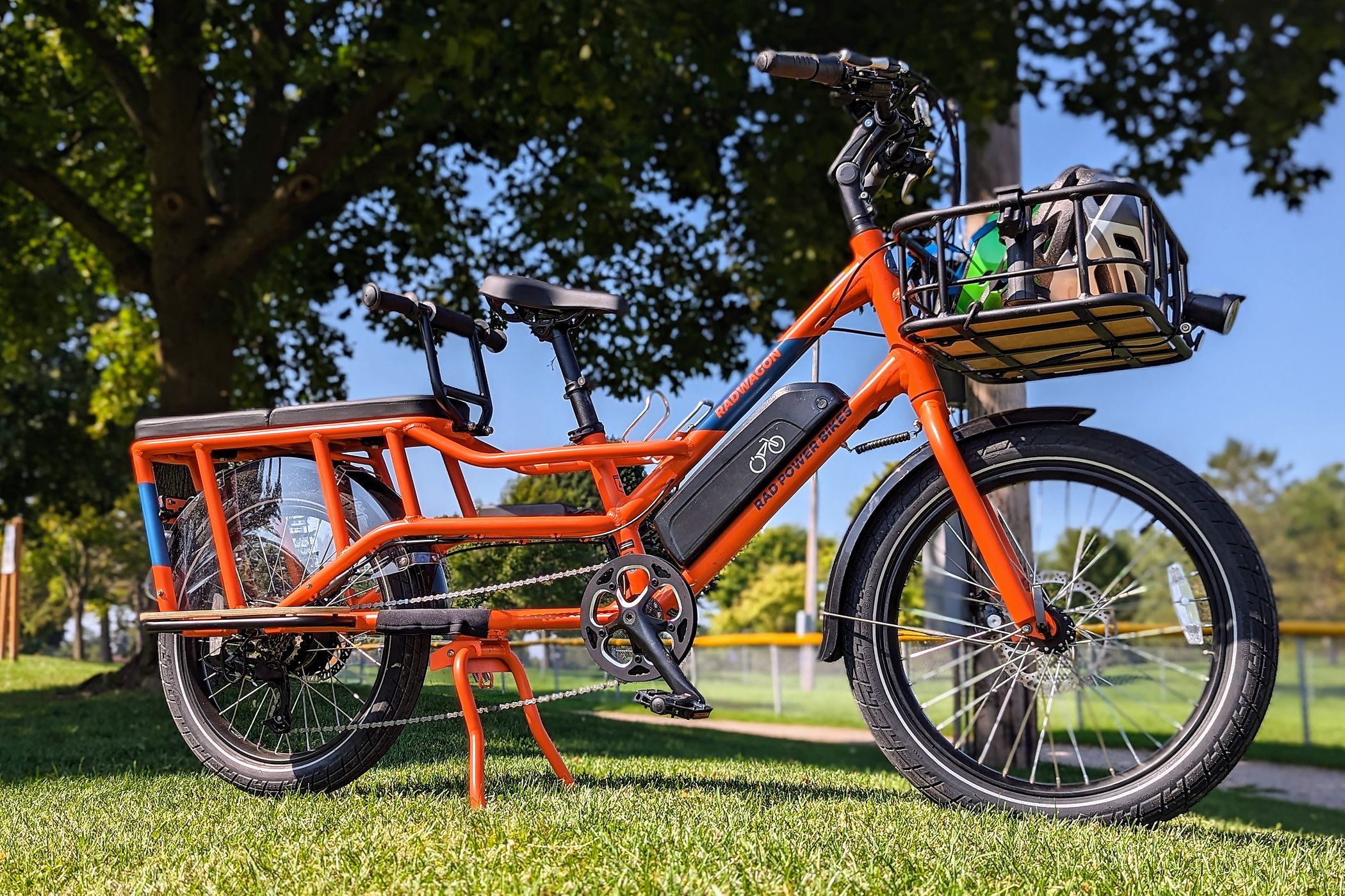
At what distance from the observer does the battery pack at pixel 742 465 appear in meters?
3.32

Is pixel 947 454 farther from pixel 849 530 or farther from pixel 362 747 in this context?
pixel 362 747

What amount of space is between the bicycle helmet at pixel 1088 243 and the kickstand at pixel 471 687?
1.69 m

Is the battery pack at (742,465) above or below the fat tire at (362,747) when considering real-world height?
above

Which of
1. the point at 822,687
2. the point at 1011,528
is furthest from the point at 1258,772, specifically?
the point at 1011,528

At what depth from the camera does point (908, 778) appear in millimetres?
3254

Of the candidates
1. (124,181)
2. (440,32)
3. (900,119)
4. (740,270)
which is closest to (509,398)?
(900,119)

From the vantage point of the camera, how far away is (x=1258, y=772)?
11812 mm

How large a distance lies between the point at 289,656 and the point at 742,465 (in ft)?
5.40

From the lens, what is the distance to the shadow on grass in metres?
3.80

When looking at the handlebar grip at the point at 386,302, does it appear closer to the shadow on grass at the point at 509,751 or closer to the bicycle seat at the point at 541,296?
the bicycle seat at the point at 541,296

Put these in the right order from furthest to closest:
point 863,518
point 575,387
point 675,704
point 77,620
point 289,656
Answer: point 77,620, point 289,656, point 575,387, point 863,518, point 675,704

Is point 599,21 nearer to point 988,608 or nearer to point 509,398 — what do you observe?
point 509,398

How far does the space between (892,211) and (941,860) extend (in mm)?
4785

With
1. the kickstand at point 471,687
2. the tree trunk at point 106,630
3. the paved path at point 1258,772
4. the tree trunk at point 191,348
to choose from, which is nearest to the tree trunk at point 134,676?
the tree trunk at point 191,348
